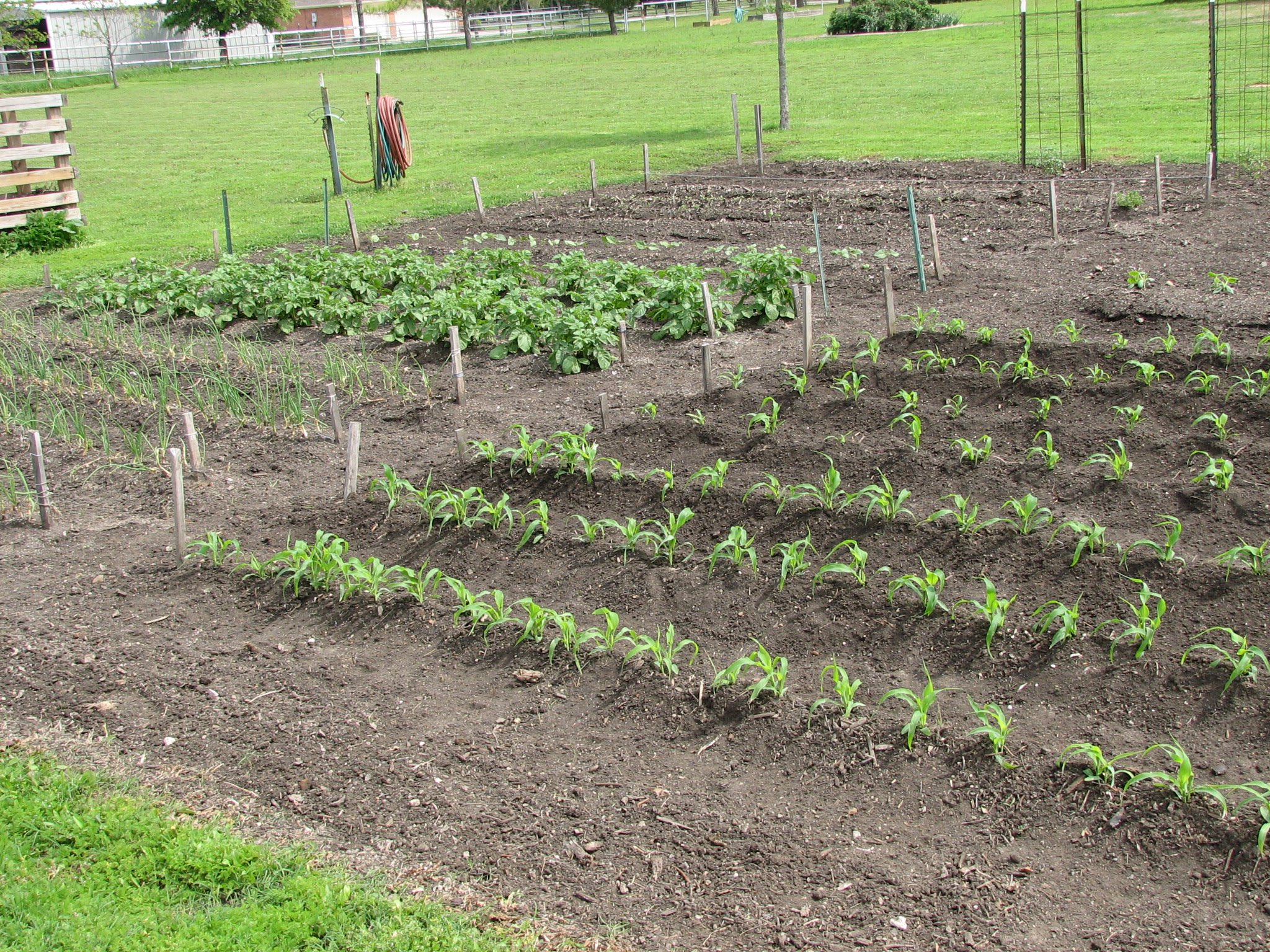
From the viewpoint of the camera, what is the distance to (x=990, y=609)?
4867 millimetres

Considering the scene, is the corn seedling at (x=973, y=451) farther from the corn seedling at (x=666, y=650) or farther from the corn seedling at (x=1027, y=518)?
the corn seedling at (x=666, y=650)

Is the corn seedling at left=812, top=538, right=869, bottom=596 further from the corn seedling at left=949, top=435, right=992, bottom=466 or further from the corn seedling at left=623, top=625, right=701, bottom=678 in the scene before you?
the corn seedling at left=949, top=435, right=992, bottom=466

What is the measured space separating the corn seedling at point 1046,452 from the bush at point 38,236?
13.5 metres

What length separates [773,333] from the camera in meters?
9.21

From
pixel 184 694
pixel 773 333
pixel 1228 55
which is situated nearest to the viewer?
pixel 184 694

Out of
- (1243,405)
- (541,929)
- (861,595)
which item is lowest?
(541,929)

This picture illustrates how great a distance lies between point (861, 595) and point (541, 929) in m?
2.29

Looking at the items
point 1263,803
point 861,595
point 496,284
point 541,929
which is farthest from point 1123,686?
point 496,284

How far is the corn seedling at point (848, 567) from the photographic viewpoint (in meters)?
5.27

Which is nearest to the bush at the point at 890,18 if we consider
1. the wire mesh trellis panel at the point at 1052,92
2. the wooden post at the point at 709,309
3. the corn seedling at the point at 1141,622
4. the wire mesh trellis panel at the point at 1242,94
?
the wire mesh trellis panel at the point at 1052,92

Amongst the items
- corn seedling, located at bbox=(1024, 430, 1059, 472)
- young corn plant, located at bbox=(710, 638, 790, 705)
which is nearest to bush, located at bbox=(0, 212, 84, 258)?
corn seedling, located at bbox=(1024, 430, 1059, 472)

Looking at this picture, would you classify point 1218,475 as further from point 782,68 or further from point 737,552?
point 782,68

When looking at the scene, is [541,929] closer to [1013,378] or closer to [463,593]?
[463,593]

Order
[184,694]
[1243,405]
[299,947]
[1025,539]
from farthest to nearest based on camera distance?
[1243,405]
[1025,539]
[184,694]
[299,947]
